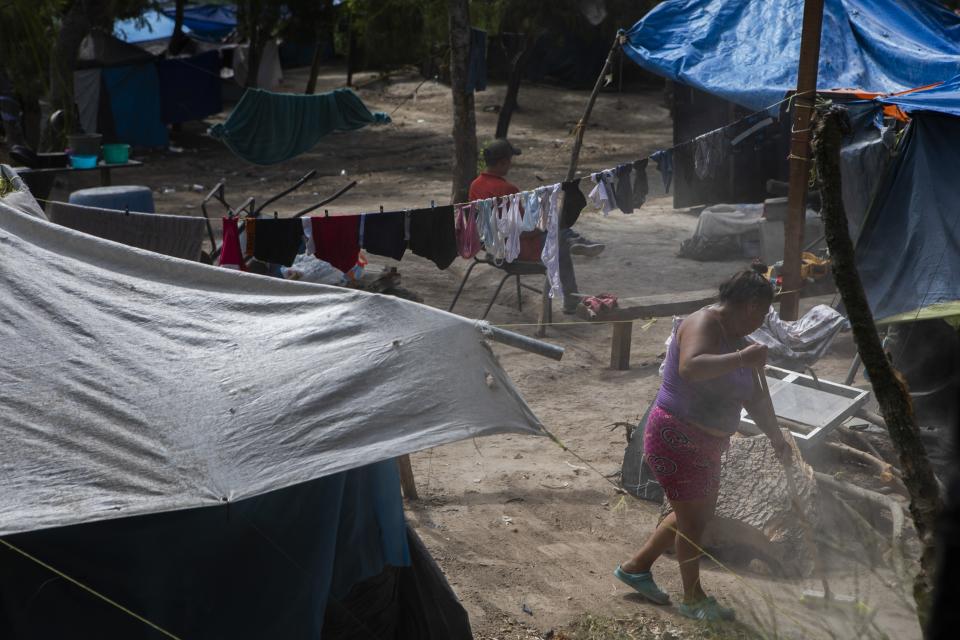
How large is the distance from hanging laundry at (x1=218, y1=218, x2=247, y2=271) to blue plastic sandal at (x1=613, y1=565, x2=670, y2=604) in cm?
341

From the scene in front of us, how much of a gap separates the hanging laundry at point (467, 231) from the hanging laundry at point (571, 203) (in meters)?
0.69

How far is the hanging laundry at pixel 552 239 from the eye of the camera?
22.0 ft

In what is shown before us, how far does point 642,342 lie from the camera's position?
7922mm

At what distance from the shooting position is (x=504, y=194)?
7.46 meters

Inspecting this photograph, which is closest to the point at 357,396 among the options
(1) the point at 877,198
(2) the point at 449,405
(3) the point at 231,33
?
(2) the point at 449,405

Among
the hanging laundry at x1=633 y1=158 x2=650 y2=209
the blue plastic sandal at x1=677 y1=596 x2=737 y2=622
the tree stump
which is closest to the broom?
the tree stump

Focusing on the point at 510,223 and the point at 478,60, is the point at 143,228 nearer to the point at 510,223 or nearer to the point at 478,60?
the point at 510,223

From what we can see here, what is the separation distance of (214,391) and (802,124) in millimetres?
4564

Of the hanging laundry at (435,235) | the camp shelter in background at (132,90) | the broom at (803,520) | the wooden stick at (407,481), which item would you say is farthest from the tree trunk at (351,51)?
the broom at (803,520)

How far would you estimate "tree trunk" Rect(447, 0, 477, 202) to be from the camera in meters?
11.9

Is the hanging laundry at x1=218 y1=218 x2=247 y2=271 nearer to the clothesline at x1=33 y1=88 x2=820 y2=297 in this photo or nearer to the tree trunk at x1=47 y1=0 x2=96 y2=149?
the clothesline at x1=33 y1=88 x2=820 y2=297

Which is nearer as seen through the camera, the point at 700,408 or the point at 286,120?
the point at 700,408

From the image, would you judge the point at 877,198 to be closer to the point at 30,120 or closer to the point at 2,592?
the point at 2,592

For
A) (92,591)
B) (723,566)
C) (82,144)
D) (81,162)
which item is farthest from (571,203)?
(82,144)
